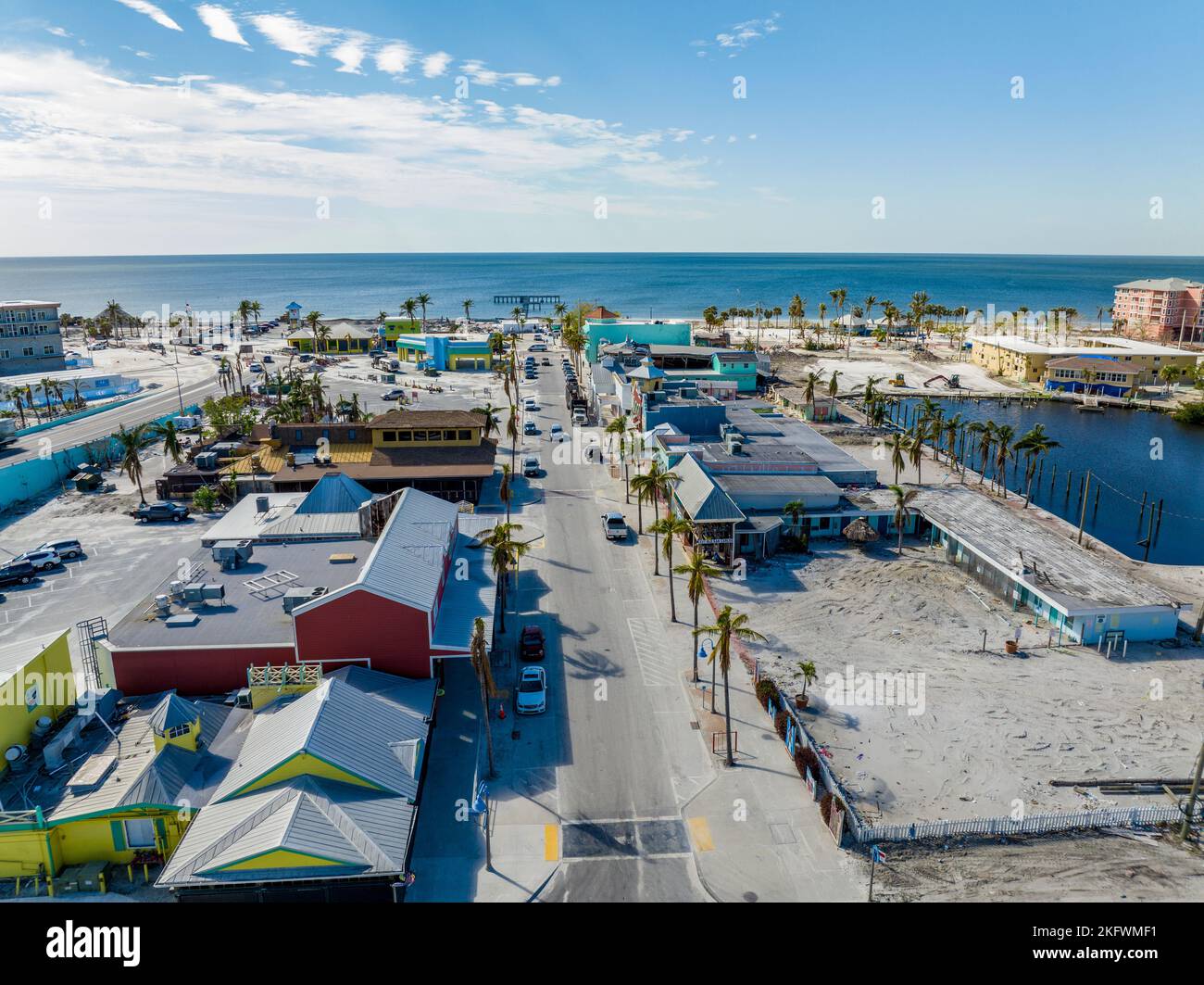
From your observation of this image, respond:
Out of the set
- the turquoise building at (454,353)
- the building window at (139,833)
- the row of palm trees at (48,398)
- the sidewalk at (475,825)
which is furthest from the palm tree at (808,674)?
the turquoise building at (454,353)

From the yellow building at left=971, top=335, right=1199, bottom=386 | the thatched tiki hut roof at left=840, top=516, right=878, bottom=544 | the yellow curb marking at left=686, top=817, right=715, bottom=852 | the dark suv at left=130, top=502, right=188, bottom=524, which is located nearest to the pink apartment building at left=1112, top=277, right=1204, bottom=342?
the yellow building at left=971, top=335, right=1199, bottom=386

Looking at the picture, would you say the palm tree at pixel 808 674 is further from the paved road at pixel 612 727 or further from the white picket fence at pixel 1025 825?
the white picket fence at pixel 1025 825

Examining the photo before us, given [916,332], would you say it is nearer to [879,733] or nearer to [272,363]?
[272,363]

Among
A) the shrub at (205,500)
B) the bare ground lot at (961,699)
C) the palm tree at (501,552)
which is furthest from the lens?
the shrub at (205,500)

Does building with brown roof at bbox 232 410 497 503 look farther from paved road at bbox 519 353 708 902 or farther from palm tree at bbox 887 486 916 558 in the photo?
palm tree at bbox 887 486 916 558

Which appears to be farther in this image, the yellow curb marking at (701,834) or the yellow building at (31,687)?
the yellow building at (31,687)

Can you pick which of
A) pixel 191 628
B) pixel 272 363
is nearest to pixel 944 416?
pixel 191 628

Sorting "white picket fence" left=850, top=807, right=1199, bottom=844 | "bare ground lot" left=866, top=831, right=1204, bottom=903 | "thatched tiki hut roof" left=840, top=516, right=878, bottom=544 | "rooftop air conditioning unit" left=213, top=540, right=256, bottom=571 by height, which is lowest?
"bare ground lot" left=866, top=831, right=1204, bottom=903
